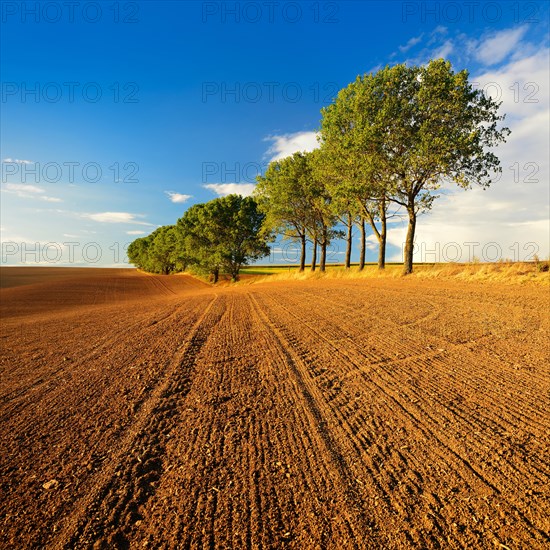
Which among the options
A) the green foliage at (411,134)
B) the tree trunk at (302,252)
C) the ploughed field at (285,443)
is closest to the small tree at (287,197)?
the tree trunk at (302,252)

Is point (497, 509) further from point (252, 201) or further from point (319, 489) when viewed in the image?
point (252, 201)

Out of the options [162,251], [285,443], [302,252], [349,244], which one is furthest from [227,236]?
[285,443]

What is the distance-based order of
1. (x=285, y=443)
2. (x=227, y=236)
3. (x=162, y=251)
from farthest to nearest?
(x=162, y=251), (x=227, y=236), (x=285, y=443)

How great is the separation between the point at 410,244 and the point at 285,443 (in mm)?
21007

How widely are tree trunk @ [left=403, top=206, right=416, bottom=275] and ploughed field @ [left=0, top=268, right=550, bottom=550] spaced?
1479 centimetres

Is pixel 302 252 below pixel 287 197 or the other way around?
below

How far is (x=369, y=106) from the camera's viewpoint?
69.3 ft

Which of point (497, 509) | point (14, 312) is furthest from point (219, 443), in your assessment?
point (14, 312)

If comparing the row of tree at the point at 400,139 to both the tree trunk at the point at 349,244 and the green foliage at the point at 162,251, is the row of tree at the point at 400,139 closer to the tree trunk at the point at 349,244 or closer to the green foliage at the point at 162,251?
the tree trunk at the point at 349,244

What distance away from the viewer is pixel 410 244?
72.4ft

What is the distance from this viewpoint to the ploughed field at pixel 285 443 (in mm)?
2371

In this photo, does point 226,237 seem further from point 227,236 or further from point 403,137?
point 403,137

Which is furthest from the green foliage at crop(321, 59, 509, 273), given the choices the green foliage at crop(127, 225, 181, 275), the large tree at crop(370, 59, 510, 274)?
the green foliage at crop(127, 225, 181, 275)

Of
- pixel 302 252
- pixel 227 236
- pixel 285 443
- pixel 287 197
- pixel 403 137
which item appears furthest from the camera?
pixel 227 236
